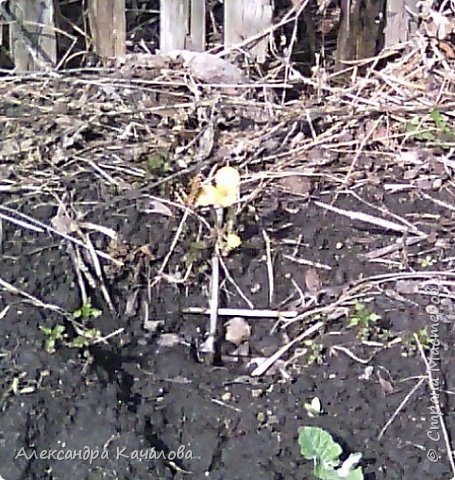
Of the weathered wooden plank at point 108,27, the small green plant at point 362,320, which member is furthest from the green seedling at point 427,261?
the weathered wooden plank at point 108,27

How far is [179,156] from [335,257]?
578mm

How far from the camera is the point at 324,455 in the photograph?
1695 millimetres

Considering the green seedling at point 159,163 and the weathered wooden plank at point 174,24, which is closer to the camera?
the green seedling at point 159,163

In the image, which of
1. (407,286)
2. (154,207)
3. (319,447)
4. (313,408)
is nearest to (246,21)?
(154,207)

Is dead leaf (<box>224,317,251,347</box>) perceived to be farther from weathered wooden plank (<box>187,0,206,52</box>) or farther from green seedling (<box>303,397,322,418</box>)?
weathered wooden plank (<box>187,0,206,52</box>)

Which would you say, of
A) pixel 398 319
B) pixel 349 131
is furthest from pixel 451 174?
pixel 398 319

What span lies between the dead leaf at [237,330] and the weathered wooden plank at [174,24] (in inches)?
49.5

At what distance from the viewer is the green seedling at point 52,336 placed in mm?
1955

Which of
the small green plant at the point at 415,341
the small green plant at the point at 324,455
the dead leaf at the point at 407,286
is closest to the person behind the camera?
the small green plant at the point at 324,455

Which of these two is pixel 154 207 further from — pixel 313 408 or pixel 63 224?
pixel 313 408

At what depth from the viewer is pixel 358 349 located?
82.1 inches

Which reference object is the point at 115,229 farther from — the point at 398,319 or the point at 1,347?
the point at 398,319

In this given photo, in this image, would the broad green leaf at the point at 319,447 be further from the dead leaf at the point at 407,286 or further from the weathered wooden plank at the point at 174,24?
the weathered wooden plank at the point at 174,24

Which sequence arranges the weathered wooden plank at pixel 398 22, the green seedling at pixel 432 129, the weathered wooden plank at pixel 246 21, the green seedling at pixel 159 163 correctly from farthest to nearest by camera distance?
the weathered wooden plank at pixel 398 22 < the weathered wooden plank at pixel 246 21 < the green seedling at pixel 432 129 < the green seedling at pixel 159 163
